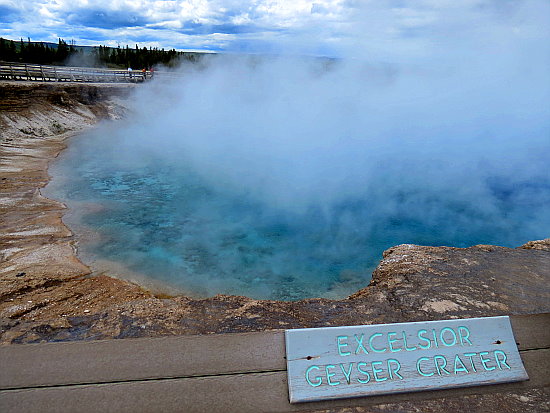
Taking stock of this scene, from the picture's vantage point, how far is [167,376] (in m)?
1.88

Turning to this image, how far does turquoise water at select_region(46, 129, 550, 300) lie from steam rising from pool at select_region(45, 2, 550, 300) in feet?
0.09

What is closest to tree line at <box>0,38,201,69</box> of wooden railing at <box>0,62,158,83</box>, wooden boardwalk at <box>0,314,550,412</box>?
wooden railing at <box>0,62,158,83</box>

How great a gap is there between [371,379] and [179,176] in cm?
791

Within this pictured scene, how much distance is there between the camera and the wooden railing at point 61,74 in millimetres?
15070

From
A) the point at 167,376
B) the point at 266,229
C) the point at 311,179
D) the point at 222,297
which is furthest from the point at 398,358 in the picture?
the point at 311,179

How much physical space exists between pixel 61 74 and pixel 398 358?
18876 mm

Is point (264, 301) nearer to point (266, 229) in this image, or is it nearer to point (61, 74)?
point (266, 229)

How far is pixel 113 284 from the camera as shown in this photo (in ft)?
14.7

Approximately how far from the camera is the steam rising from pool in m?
5.41

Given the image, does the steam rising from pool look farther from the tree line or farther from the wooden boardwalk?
the tree line

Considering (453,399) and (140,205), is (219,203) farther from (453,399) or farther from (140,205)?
(453,399)

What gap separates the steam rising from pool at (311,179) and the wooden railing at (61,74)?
278 cm

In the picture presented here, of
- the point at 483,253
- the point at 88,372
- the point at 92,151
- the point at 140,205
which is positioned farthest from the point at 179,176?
the point at 88,372

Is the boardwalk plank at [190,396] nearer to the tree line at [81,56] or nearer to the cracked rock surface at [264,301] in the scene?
the cracked rock surface at [264,301]
